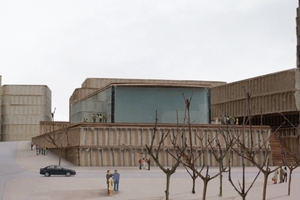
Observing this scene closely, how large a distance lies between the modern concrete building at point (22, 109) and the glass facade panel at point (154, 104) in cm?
5463

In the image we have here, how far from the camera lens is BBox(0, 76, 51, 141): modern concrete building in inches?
4097

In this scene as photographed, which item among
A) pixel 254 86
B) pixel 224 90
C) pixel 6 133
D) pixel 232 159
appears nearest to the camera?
pixel 232 159

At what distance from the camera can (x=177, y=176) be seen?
125 feet

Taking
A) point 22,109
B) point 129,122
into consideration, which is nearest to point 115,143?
point 129,122

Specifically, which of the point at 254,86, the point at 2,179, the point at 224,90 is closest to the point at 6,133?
the point at 224,90

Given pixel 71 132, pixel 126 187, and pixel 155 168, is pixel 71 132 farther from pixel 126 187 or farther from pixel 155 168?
pixel 126 187

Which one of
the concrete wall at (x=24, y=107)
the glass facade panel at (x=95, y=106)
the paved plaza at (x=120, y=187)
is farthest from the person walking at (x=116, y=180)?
the concrete wall at (x=24, y=107)

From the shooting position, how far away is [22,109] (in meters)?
104

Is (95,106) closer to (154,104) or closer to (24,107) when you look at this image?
(154,104)

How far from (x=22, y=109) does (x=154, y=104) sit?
187 ft

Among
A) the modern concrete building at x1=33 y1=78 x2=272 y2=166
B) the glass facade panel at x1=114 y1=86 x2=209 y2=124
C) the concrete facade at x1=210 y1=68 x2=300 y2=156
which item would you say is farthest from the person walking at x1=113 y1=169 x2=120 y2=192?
the concrete facade at x1=210 y1=68 x2=300 y2=156

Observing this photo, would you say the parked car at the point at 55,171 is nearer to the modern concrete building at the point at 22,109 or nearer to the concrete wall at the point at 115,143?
the concrete wall at the point at 115,143

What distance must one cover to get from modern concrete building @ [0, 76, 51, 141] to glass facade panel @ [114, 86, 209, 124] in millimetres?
54628

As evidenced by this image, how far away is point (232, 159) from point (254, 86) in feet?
71.5
